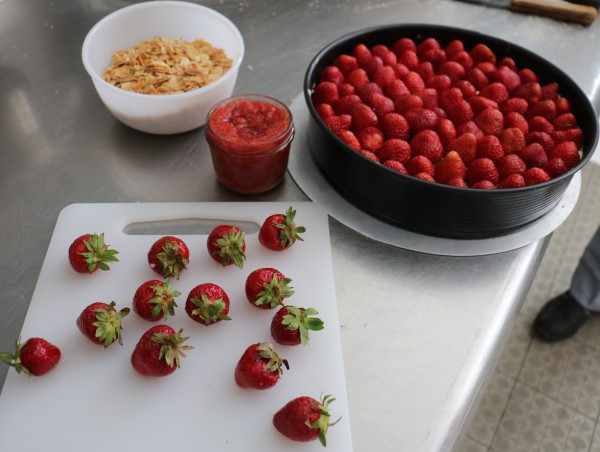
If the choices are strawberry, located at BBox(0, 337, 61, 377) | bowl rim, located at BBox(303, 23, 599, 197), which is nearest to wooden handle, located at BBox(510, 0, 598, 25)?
bowl rim, located at BBox(303, 23, 599, 197)

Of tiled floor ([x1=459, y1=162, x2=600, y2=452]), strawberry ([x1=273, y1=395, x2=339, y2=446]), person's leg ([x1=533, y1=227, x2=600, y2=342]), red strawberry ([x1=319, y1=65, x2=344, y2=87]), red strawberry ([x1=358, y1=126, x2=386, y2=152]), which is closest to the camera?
strawberry ([x1=273, y1=395, x2=339, y2=446])

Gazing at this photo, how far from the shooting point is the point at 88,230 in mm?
1020

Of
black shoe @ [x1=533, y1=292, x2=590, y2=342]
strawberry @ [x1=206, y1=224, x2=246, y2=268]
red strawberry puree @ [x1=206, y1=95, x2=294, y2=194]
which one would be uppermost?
red strawberry puree @ [x1=206, y1=95, x2=294, y2=194]

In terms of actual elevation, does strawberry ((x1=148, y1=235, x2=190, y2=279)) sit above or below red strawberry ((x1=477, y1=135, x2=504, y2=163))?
below

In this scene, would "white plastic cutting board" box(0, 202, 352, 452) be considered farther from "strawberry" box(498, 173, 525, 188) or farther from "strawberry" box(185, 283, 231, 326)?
"strawberry" box(498, 173, 525, 188)

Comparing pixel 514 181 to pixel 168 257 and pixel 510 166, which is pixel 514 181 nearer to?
pixel 510 166

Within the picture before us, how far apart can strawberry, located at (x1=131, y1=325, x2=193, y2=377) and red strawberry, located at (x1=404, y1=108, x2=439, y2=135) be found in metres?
0.60

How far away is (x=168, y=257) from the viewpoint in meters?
0.92

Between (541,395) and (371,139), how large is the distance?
106cm

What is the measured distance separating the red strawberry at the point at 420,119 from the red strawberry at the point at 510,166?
155 mm

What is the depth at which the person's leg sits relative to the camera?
175 centimetres

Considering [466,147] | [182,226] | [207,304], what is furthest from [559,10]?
[207,304]

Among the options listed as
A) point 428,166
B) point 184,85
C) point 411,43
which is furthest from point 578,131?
point 184,85

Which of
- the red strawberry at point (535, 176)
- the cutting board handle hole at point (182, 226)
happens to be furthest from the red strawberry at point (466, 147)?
the cutting board handle hole at point (182, 226)
